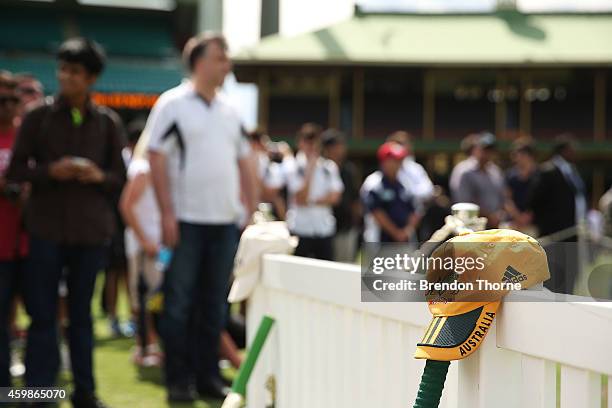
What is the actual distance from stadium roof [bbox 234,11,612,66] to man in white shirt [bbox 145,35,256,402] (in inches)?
988

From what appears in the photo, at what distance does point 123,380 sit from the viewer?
17.8 feet

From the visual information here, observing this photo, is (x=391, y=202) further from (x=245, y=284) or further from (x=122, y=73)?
(x=122, y=73)

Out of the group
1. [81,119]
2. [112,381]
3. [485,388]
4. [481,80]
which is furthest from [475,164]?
[481,80]

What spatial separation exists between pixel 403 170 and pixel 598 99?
2439 cm

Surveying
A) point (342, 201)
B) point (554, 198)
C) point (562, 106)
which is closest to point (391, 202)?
point (342, 201)

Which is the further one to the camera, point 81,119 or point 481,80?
point 481,80

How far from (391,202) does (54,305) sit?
408cm

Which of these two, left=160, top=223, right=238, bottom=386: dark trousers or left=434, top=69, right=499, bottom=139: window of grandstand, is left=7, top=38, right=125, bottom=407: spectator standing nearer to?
left=160, top=223, right=238, bottom=386: dark trousers

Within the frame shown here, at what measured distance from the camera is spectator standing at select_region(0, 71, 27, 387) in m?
4.50

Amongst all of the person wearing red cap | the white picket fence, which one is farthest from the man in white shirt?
the person wearing red cap

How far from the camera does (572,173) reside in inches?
358

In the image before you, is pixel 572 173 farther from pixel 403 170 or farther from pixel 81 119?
pixel 81 119

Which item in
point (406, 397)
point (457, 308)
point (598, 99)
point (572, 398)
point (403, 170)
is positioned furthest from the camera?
point (598, 99)

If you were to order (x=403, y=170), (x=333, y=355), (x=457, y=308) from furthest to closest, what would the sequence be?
1. (x=403, y=170)
2. (x=333, y=355)
3. (x=457, y=308)
